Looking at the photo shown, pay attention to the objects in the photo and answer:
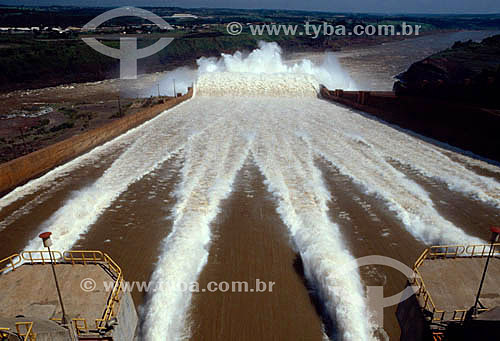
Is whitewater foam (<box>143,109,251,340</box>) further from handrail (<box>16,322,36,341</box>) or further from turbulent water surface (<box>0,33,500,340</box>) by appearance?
handrail (<box>16,322,36,341</box>)

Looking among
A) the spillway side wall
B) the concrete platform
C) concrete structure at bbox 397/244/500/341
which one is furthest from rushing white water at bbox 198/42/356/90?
concrete structure at bbox 397/244/500/341

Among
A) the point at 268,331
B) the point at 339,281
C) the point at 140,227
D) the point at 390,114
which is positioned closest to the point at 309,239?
the point at 339,281

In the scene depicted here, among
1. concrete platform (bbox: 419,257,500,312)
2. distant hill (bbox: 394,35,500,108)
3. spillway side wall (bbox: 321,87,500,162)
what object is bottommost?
concrete platform (bbox: 419,257,500,312)

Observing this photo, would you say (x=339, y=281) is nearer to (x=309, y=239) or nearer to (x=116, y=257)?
(x=309, y=239)

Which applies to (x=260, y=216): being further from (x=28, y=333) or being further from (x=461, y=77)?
(x=461, y=77)

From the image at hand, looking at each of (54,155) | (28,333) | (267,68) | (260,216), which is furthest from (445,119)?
(267,68)

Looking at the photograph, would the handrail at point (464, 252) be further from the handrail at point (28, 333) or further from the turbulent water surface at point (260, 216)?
the handrail at point (28, 333)
